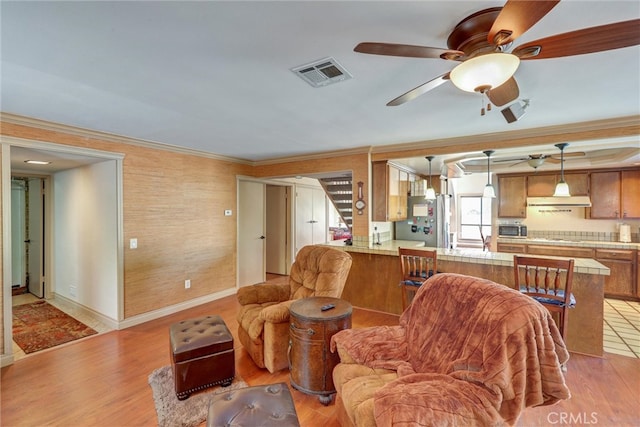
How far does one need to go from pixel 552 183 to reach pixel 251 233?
5744 mm

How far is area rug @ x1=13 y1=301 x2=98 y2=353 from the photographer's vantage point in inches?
124

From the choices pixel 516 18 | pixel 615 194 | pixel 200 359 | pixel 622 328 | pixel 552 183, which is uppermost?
pixel 516 18

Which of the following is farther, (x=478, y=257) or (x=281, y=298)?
(x=478, y=257)

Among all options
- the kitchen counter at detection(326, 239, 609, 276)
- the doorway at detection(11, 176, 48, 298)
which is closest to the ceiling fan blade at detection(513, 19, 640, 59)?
the kitchen counter at detection(326, 239, 609, 276)

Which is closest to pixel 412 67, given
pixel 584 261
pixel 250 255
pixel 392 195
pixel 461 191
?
pixel 392 195

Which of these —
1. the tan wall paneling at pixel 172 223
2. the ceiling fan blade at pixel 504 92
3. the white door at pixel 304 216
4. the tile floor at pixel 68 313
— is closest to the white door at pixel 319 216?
the white door at pixel 304 216

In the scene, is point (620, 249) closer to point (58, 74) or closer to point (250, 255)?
point (250, 255)

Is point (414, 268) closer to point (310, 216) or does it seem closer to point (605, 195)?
point (310, 216)

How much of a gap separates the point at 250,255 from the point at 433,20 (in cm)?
475

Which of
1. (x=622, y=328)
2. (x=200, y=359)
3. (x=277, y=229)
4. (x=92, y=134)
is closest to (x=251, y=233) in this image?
(x=277, y=229)

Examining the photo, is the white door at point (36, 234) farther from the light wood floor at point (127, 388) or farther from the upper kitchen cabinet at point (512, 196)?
the upper kitchen cabinet at point (512, 196)

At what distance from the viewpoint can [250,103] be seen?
8.13 ft

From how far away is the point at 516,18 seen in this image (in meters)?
1.11

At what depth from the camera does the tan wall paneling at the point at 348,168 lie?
4254 mm
